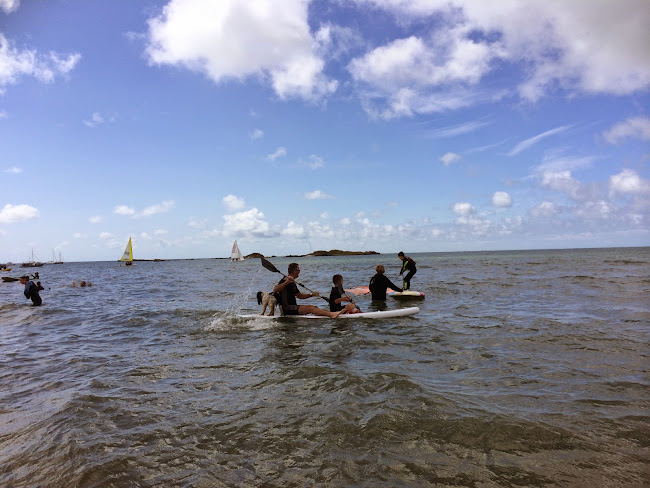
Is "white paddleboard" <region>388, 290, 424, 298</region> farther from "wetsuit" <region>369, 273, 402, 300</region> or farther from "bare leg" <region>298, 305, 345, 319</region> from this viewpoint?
"bare leg" <region>298, 305, 345, 319</region>

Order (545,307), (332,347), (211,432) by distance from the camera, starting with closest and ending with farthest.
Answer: (211,432) → (332,347) → (545,307)

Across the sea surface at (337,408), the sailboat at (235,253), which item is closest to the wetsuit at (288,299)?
the sea surface at (337,408)

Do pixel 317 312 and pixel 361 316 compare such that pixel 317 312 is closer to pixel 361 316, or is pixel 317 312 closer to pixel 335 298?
pixel 335 298

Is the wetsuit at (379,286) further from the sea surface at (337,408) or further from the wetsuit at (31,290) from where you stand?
the wetsuit at (31,290)

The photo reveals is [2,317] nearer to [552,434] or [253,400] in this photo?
[253,400]

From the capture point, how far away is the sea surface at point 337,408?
13.0ft

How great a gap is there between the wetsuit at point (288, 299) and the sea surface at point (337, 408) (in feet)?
7.01

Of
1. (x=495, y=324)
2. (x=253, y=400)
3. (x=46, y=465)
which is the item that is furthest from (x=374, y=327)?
(x=46, y=465)

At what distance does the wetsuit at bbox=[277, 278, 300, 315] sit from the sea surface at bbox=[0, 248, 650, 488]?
2138 millimetres

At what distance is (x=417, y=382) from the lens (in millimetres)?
6539

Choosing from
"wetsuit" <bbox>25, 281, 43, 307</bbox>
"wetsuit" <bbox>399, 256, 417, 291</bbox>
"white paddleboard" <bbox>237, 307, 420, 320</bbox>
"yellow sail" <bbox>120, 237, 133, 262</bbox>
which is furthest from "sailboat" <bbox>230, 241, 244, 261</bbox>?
"white paddleboard" <bbox>237, 307, 420, 320</bbox>

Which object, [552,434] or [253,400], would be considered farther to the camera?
[253,400]

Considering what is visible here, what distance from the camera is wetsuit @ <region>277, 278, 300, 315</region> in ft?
44.4

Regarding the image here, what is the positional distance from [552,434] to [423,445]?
1.71m
